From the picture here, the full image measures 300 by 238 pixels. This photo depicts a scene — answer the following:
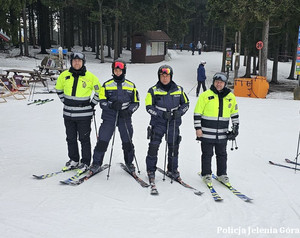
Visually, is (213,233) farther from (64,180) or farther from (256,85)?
(256,85)

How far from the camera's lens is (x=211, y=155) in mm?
5137

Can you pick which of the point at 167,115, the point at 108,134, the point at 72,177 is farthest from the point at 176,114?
the point at 72,177

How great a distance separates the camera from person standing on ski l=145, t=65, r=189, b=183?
4.91 m

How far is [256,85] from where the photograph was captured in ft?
50.4

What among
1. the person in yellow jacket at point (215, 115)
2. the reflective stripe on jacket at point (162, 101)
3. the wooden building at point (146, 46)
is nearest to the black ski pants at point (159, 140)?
the reflective stripe on jacket at point (162, 101)

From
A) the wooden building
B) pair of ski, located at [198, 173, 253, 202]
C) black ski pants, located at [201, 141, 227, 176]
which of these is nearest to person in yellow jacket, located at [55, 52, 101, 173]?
black ski pants, located at [201, 141, 227, 176]

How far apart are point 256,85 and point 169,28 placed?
24.7 metres

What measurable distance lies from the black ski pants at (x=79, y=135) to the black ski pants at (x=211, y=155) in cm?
206

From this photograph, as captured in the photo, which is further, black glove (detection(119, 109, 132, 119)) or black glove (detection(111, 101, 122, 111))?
black glove (detection(119, 109, 132, 119))

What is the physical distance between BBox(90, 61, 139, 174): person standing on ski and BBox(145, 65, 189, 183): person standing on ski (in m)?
0.37

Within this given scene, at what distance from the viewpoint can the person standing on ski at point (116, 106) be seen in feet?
16.6

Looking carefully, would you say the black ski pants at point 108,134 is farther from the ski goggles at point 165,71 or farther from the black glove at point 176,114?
the ski goggles at point 165,71

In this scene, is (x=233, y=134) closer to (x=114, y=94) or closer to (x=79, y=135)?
(x=114, y=94)

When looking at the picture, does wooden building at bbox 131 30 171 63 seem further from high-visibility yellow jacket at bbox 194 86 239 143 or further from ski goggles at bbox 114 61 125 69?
high-visibility yellow jacket at bbox 194 86 239 143
